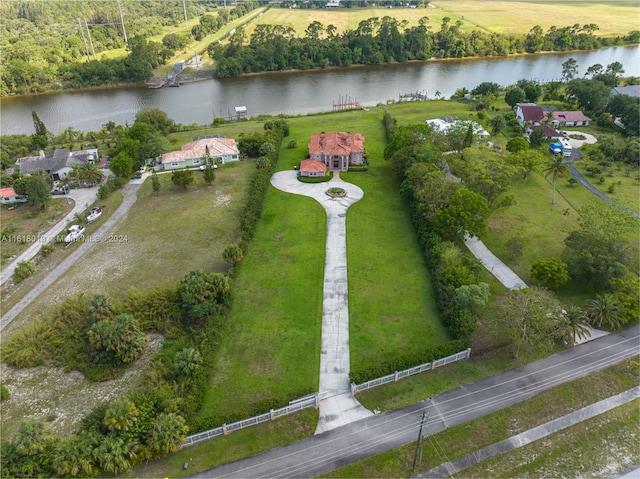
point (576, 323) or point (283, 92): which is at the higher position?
point (283, 92)

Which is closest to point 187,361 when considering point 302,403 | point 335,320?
point 302,403

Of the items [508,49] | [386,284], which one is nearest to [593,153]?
[386,284]

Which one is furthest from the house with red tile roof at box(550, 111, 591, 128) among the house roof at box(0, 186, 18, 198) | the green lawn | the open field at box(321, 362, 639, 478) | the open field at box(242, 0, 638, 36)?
the open field at box(242, 0, 638, 36)

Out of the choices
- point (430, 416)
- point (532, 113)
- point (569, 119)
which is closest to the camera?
point (430, 416)

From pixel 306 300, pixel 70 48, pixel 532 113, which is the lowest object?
pixel 306 300

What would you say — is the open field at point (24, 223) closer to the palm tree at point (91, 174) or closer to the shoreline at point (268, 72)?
the palm tree at point (91, 174)

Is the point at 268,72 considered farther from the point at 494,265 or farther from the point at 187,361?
the point at 187,361

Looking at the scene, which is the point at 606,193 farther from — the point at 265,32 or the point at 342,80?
the point at 265,32
